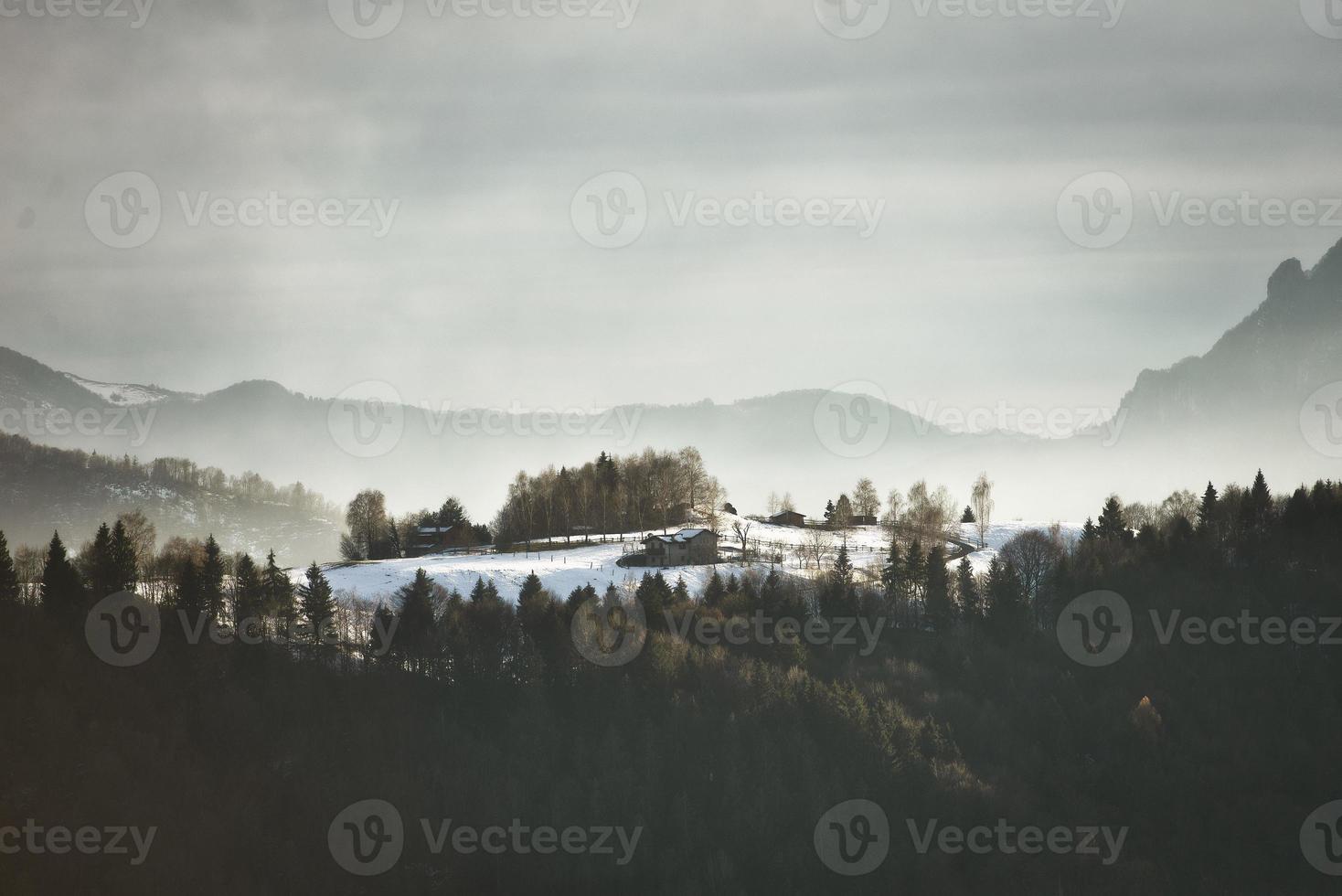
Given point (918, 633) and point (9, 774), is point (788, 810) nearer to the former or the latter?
point (918, 633)

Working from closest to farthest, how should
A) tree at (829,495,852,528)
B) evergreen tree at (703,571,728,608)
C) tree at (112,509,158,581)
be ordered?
evergreen tree at (703,571,728,608), tree at (112,509,158,581), tree at (829,495,852,528)

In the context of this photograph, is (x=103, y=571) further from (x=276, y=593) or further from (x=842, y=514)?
(x=842, y=514)

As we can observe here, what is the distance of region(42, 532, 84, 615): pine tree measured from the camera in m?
86.9

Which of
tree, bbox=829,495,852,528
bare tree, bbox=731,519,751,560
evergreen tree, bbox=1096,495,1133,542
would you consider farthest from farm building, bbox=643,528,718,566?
evergreen tree, bbox=1096,495,1133,542

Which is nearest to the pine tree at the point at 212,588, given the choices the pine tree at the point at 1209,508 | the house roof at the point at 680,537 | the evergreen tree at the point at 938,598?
the house roof at the point at 680,537

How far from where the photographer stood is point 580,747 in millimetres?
95062

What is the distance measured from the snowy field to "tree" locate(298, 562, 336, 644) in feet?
23.4

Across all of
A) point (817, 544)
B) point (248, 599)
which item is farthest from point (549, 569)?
point (817, 544)

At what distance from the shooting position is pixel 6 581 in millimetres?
85625

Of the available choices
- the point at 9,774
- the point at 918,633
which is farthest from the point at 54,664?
the point at 918,633

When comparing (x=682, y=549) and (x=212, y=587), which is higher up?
(x=682, y=549)

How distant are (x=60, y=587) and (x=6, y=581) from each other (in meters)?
4.19

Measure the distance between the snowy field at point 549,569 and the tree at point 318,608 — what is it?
23.4 feet

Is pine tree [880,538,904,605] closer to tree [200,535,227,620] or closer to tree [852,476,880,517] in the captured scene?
tree [852,476,880,517]
